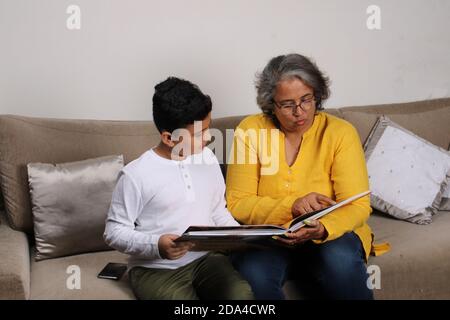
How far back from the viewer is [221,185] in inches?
84.1

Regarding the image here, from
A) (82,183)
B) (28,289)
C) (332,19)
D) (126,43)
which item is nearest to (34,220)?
(82,183)

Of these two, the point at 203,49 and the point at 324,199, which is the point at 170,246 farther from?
the point at 203,49

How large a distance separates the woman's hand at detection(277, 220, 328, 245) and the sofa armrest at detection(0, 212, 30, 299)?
75 centimetres

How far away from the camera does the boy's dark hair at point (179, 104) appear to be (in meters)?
1.93

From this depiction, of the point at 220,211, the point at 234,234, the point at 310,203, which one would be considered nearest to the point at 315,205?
the point at 310,203

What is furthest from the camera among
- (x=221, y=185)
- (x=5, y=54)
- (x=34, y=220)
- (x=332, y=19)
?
(x=332, y=19)

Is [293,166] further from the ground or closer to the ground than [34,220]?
further from the ground

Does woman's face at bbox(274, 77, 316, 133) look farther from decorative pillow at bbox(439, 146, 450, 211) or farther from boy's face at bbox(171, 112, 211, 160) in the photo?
decorative pillow at bbox(439, 146, 450, 211)

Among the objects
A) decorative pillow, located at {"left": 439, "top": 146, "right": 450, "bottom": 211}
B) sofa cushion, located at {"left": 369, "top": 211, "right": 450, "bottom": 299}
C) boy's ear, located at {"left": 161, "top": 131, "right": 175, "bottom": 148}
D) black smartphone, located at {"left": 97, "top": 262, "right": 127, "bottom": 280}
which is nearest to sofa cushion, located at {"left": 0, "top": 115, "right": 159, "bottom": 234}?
black smartphone, located at {"left": 97, "top": 262, "right": 127, "bottom": 280}

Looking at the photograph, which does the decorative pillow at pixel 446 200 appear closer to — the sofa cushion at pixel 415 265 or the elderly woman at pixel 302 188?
the sofa cushion at pixel 415 265

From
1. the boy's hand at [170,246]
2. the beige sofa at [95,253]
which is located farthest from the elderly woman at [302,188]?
the boy's hand at [170,246]

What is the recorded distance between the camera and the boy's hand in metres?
1.85

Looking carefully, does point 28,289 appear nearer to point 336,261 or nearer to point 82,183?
point 82,183

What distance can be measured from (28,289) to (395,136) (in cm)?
150
